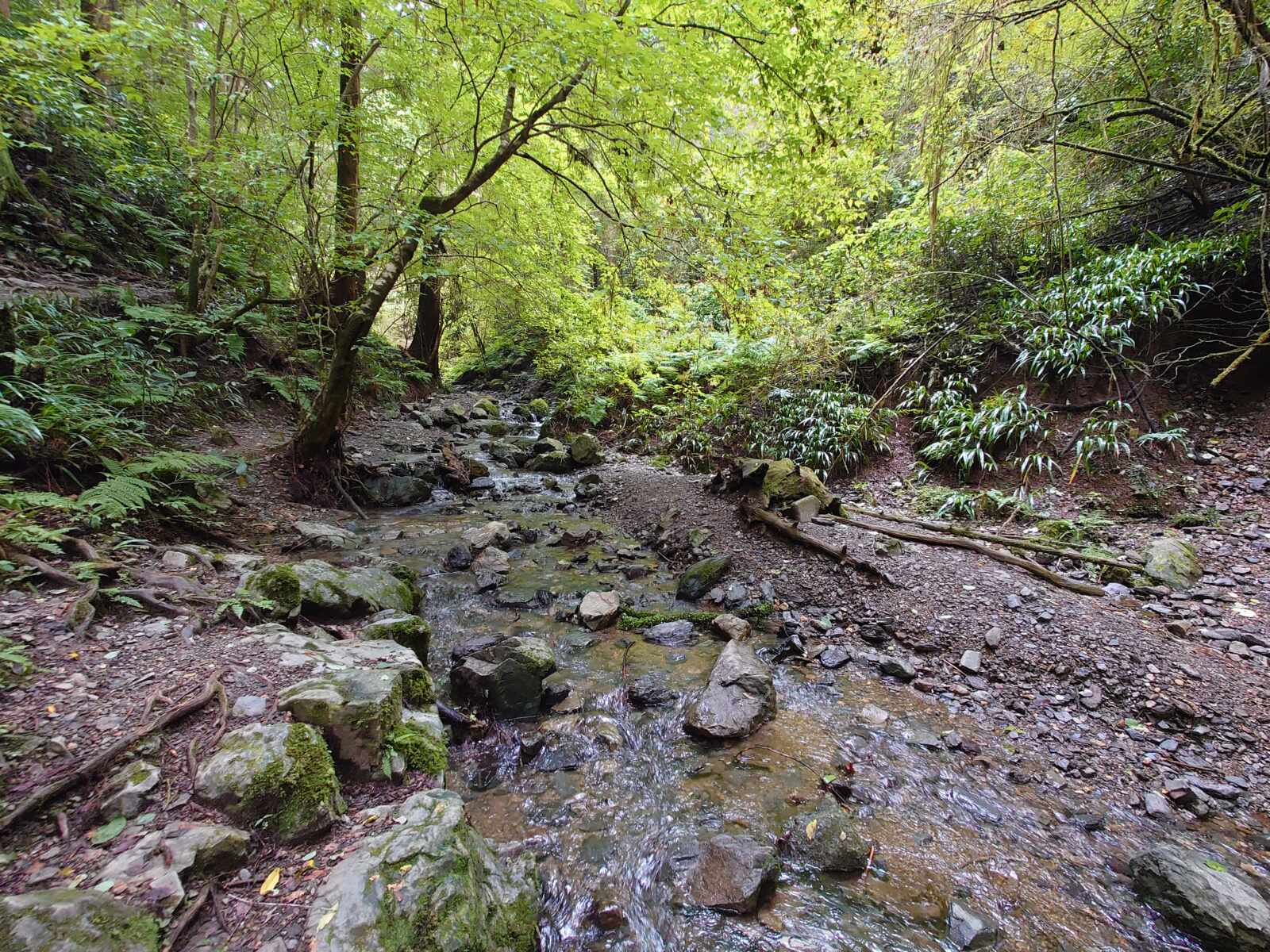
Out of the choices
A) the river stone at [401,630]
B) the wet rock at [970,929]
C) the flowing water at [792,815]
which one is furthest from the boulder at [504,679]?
the wet rock at [970,929]

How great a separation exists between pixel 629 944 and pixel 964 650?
3.50 meters

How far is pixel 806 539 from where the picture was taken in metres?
5.96

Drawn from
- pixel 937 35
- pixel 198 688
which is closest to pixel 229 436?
pixel 198 688

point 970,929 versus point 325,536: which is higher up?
point 325,536

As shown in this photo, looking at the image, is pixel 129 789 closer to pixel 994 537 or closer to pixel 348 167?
pixel 994 537

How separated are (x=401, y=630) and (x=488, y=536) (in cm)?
312

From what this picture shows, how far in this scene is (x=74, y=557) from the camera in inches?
129

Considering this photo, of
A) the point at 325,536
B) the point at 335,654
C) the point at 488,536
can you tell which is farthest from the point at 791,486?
the point at 325,536

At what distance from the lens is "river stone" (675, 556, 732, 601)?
5.73m

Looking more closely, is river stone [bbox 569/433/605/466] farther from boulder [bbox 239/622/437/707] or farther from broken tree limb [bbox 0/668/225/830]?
broken tree limb [bbox 0/668/225/830]

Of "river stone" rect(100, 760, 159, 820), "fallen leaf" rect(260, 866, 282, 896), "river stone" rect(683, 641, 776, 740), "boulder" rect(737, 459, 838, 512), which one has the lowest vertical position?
"river stone" rect(683, 641, 776, 740)

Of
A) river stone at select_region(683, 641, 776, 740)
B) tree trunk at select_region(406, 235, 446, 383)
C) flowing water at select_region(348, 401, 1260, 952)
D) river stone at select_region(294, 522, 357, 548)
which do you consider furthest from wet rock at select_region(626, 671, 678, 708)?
tree trunk at select_region(406, 235, 446, 383)

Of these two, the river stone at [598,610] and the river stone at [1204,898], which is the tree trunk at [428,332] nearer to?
the river stone at [598,610]

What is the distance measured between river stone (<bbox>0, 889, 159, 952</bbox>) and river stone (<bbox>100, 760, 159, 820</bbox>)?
0.40 meters
